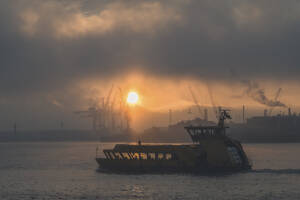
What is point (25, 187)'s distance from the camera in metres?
65.2

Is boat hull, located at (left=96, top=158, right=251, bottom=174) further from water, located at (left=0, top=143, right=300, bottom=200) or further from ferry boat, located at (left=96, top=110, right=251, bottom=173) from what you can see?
water, located at (left=0, top=143, right=300, bottom=200)

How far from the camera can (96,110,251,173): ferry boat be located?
69.7 m

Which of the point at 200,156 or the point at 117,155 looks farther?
the point at 117,155

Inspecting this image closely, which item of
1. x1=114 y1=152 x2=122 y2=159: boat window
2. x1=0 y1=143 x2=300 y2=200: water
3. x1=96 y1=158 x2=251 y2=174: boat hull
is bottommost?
x1=0 y1=143 x2=300 y2=200: water

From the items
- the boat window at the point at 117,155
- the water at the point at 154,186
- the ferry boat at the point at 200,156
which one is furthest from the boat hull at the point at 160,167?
the water at the point at 154,186

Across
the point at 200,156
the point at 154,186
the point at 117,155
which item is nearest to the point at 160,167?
the point at 200,156

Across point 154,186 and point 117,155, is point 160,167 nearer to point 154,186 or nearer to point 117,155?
point 117,155

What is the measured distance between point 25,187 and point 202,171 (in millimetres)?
27890

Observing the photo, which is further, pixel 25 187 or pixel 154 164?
pixel 154 164

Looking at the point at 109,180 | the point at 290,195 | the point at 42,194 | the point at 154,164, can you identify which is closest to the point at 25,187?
the point at 42,194

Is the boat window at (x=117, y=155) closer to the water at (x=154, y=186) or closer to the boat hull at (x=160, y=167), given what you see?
the boat hull at (x=160, y=167)

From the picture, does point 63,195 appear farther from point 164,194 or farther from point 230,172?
point 230,172

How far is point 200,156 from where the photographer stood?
7031 cm

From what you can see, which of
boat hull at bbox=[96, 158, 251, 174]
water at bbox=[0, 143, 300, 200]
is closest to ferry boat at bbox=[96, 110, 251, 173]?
boat hull at bbox=[96, 158, 251, 174]
